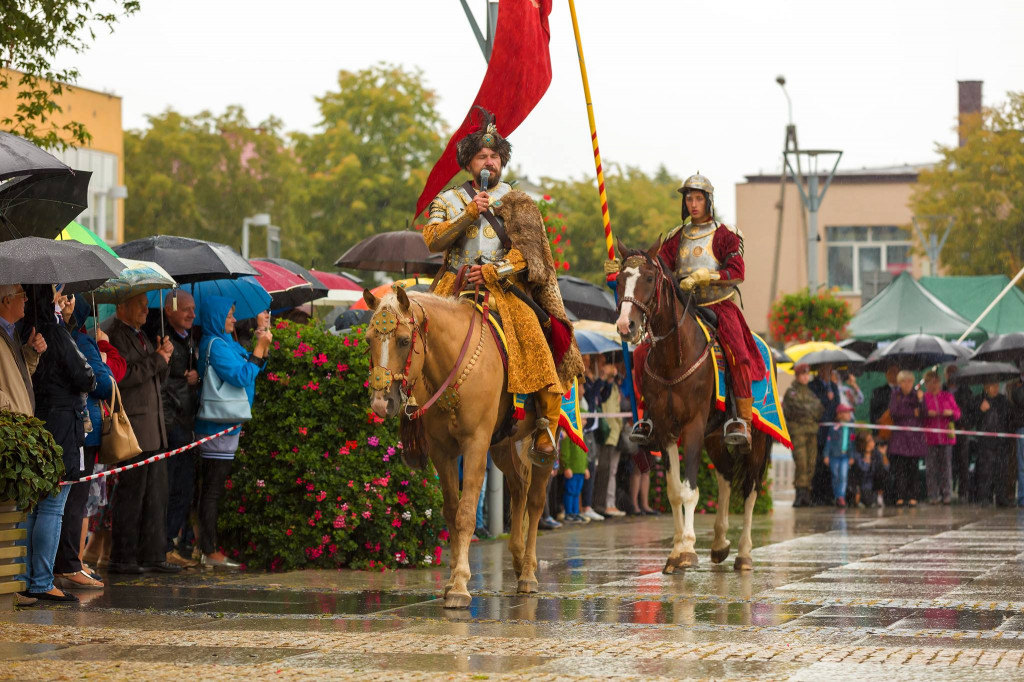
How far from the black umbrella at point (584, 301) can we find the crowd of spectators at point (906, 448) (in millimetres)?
5593

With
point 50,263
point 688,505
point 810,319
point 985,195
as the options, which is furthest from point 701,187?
point 985,195

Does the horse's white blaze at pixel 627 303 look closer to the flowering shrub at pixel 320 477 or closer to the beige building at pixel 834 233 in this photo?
the flowering shrub at pixel 320 477

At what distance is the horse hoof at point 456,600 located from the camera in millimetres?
10328

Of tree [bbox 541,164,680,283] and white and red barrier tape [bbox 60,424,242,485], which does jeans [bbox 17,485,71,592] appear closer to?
white and red barrier tape [bbox 60,424,242,485]

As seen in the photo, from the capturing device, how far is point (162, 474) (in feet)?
41.9

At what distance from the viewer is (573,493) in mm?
20016

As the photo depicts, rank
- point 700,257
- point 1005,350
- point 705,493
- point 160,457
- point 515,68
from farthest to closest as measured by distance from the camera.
A: point 1005,350, point 705,493, point 515,68, point 700,257, point 160,457

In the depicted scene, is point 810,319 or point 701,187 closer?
point 701,187

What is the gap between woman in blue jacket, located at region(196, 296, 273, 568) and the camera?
13031 mm

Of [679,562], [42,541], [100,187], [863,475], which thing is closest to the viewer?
[42,541]

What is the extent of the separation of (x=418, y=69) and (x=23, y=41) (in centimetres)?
4784

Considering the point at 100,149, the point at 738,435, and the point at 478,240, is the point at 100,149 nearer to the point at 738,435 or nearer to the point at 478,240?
the point at 738,435

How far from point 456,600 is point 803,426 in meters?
14.8

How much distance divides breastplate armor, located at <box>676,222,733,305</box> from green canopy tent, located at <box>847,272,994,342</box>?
54.6 ft
